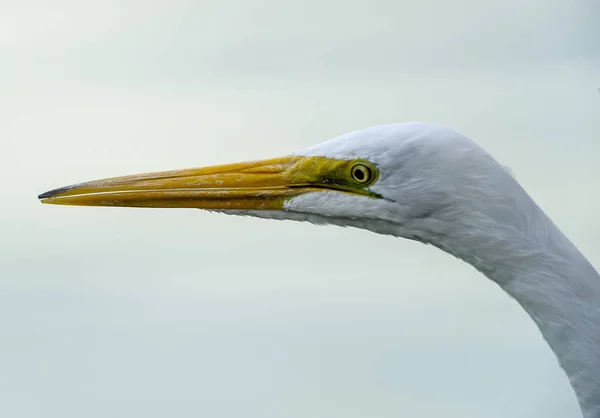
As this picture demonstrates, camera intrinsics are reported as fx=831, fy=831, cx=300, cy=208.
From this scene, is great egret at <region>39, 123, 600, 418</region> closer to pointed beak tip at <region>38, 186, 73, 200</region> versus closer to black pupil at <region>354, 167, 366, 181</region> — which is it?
black pupil at <region>354, 167, 366, 181</region>

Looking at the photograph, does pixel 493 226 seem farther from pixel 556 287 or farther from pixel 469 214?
pixel 556 287

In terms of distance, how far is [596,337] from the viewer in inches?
57.0

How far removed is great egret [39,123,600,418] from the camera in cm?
141

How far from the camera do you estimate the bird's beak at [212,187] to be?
1.62 metres

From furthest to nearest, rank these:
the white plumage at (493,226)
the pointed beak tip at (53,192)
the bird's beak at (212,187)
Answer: the pointed beak tip at (53,192) < the bird's beak at (212,187) < the white plumage at (493,226)

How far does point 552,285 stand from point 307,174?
50 cm

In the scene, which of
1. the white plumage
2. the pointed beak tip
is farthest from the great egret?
the pointed beak tip

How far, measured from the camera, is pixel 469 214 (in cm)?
142

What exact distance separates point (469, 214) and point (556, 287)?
0.19 m

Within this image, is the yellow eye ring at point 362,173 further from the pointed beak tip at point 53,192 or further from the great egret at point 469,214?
the pointed beak tip at point 53,192

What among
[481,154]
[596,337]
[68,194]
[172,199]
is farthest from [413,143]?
[68,194]

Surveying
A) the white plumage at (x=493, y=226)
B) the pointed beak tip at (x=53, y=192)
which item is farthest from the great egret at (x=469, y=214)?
the pointed beak tip at (x=53, y=192)

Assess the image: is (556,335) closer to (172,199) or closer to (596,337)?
(596,337)

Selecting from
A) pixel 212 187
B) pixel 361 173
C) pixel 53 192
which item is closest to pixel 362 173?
pixel 361 173
